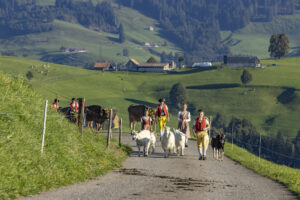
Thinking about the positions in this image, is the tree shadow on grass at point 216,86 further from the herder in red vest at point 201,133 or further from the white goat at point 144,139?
the white goat at point 144,139

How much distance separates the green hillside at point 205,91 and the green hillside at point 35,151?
112 m

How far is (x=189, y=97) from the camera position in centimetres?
17112

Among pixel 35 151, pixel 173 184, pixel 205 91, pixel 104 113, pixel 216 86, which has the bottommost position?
pixel 173 184

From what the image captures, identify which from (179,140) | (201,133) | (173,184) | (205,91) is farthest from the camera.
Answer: (205,91)

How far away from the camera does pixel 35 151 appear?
15461 mm

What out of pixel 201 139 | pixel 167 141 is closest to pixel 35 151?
pixel 167 141

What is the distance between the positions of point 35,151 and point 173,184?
13.0ft

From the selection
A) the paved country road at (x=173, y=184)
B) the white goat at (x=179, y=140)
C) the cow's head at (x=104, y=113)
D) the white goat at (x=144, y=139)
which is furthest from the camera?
the cow's head at (x=104, y=113)

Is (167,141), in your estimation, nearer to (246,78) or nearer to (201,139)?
(201,139)

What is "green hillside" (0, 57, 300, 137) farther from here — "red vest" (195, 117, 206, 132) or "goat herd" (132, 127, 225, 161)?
"red vest" (195, 117, 206, 132)

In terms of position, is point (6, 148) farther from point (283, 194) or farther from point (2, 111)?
point (283, 194)

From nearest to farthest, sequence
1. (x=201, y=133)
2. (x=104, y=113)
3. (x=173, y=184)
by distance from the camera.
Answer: (x=173, y=184)
(x=201, y=133)
(x=104, y=113)

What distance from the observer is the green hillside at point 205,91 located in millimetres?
148375

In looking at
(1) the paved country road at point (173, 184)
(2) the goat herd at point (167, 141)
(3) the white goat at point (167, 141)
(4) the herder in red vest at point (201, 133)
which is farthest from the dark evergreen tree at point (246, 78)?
(1) the paved country road at point (173, 184)
